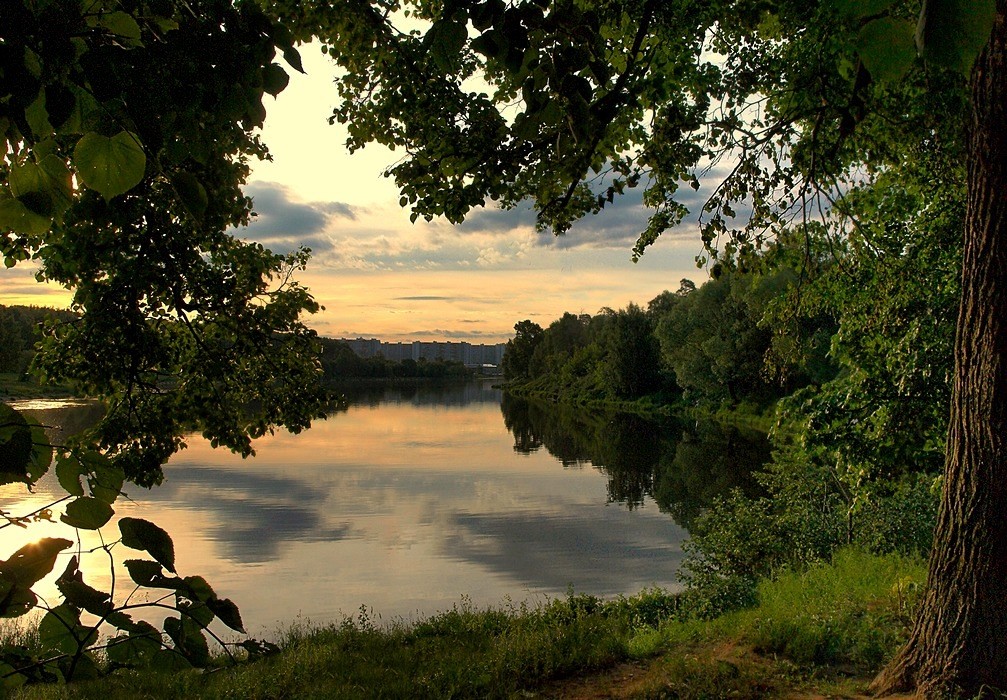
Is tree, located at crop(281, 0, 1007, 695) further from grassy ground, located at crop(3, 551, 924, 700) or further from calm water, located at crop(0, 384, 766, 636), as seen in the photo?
calm water, located at crop(0, 384, 766, 636)

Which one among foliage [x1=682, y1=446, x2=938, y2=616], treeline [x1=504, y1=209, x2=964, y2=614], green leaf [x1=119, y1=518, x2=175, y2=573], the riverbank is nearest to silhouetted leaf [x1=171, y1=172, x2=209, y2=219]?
green leaf [x1=119, y1=518, x2=175, y2=573]

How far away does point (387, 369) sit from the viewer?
425 feet

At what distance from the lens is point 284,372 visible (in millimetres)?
8602

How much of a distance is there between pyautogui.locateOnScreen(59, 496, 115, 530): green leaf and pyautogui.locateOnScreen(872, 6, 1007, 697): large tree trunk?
5.53 m

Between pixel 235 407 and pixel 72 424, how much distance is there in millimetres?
27783

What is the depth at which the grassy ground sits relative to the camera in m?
6.91

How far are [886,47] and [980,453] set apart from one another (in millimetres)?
5246

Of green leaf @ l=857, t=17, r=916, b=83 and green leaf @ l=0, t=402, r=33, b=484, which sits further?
green leaf @ l=0, t=402, r=33, b=484

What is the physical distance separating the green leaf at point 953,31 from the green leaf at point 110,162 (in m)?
1.02

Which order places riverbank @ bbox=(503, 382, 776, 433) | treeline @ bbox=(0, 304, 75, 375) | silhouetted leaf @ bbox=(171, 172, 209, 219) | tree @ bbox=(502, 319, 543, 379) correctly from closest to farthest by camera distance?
silhouetted leaf @ bbox=(171, 172, 209, 219)
treeline @ bbox=(0, 304, 75, 375)
riverbank @ bbox=(503, 382, 776, 433)
tree @ bbox=(502, 319, 543, 379)

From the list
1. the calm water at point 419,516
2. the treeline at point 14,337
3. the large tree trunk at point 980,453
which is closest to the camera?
the large tree trunk at point 980,453

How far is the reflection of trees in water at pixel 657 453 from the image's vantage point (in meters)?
25.1

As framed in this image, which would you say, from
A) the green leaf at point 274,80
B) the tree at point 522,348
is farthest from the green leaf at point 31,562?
the tree at point 522,348

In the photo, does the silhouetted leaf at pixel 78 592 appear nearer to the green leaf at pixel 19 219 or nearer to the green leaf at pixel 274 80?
the green leaf at pixel 19 219
